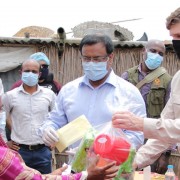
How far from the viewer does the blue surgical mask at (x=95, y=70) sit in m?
3.17

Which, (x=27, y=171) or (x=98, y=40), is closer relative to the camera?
(x=27, y=171)

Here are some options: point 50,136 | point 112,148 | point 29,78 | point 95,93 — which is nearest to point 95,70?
point 95,93

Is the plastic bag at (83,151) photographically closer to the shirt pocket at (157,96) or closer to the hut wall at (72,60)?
the shirt pocket at (157,96)

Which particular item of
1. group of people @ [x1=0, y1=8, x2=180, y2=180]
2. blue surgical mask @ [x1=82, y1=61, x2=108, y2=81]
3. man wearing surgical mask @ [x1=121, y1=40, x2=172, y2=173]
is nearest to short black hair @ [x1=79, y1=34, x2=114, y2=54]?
group of people @ [x1=0, y1=8, x2=180, y2=180]

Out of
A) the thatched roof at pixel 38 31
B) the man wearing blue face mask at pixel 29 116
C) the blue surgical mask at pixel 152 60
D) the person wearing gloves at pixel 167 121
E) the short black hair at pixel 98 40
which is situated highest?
the thatched roof at pixel 38 31

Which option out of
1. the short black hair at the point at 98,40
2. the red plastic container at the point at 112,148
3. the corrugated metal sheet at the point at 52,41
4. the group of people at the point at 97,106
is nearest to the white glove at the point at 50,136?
the group of people at the point at 97,106

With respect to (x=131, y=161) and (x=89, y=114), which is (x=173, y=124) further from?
(x=89, y=114)

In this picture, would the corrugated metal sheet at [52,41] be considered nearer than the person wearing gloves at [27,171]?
No

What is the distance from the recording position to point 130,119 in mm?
2428

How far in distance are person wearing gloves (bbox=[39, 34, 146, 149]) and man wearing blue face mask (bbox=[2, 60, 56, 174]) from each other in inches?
77.4

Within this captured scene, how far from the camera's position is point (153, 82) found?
523 cm

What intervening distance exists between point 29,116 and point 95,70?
7.39 ft

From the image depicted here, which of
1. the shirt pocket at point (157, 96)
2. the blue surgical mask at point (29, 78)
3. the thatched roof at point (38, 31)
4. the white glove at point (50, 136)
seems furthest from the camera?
the thatched roof at point (38, 31)

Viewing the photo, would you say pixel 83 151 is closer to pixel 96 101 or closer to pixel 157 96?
pixel 96 101
